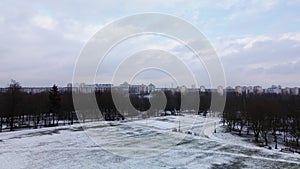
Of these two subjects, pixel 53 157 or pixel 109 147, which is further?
pixel 109 147

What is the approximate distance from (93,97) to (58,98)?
7301mm

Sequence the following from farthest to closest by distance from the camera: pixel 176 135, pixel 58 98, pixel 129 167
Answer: pixel 58 98, pixel 176 135, pixel 129 167

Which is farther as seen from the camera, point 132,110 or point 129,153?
point 132,110

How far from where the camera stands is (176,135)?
1071 inches

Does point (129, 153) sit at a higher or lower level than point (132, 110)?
lower

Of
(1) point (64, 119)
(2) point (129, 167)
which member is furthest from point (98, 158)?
(1) point (64, 119)

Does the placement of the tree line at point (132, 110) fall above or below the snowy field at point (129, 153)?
above

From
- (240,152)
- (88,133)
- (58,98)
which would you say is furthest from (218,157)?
(58,98)

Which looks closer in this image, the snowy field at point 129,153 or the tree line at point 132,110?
the snowy field at point 129,153

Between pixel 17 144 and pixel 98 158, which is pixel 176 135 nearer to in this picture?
pixel 98 158

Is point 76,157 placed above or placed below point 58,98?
below

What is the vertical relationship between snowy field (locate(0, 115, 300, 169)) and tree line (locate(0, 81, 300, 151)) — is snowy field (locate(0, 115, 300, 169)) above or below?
below

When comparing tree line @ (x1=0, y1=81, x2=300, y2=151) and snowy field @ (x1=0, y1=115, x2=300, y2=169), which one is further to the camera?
tree line @ (x1=0, y1=81, x2=300, y2=151)

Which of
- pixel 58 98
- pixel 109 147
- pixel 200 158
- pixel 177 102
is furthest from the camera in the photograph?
pixel 177 102
